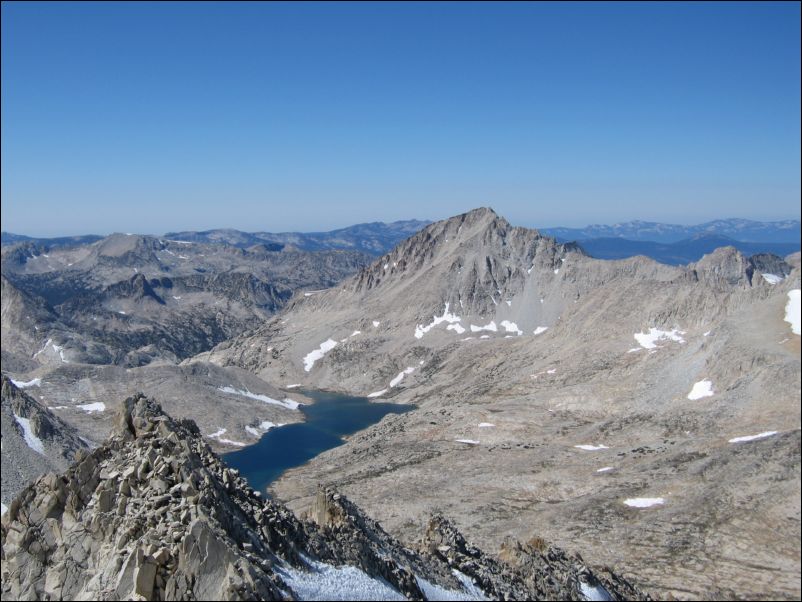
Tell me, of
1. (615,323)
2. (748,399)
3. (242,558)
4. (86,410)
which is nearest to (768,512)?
(748,399)

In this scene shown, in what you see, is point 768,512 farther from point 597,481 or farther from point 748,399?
point 748,399

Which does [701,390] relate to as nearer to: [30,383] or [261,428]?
[261,428]

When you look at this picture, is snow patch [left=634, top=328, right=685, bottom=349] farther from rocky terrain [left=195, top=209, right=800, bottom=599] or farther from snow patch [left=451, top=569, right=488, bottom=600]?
snow patch [left=451, top=569, right=488, bottom=600]

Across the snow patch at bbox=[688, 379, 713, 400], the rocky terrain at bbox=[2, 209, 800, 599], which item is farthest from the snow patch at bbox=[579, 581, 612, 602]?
the snow patch at bbox=[688, 379, 713, 400]

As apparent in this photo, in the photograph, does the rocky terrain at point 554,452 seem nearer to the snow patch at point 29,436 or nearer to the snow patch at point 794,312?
the snow patch at point 794,312

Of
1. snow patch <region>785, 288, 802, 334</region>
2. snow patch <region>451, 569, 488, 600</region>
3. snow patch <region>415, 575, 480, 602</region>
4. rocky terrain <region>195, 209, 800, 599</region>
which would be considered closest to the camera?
snow patch <region>415, 575, 480, 602</region>

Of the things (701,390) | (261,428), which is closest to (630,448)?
(701,390)
